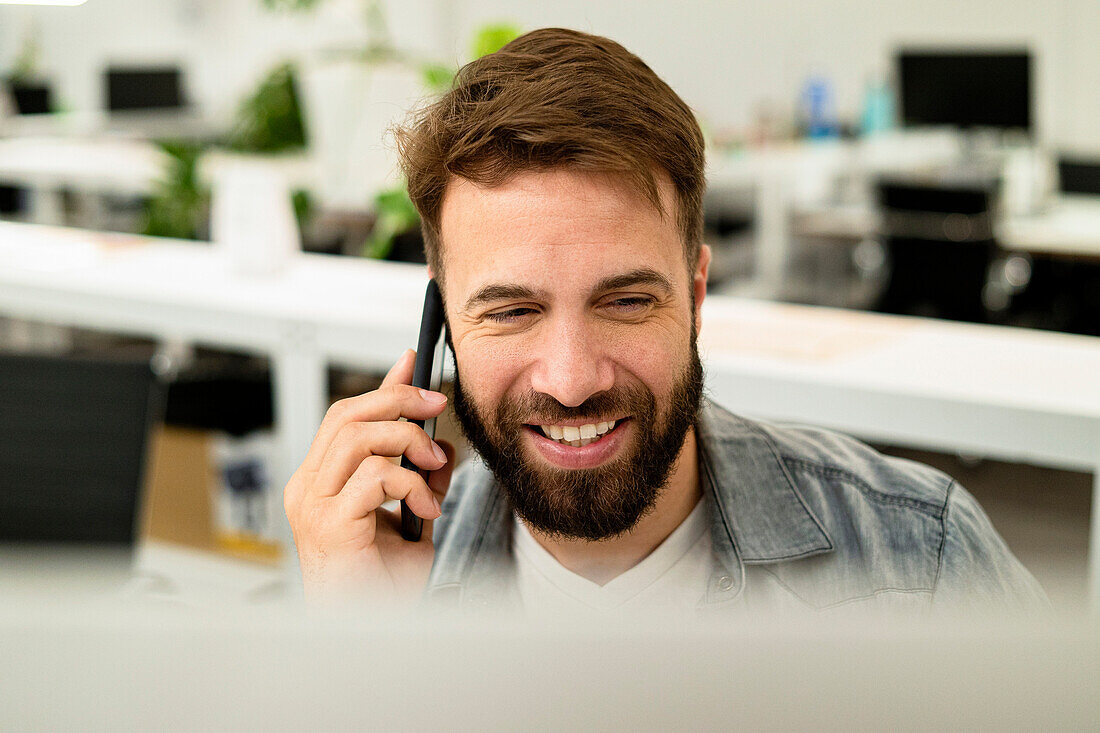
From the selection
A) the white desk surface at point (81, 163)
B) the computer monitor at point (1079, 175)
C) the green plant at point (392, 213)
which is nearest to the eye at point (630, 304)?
the green plant at point (392, 213)

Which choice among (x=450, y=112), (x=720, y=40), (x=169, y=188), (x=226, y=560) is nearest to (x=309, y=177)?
(x=169, y=188)

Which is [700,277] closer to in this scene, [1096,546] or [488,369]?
[488,369]

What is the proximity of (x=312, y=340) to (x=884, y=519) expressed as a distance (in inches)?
47.8

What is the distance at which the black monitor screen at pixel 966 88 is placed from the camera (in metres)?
4.85

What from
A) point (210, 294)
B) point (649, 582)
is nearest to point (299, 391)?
point (210, 294)

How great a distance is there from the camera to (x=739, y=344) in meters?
1.77

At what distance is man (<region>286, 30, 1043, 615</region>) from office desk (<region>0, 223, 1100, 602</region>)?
15.7 inches

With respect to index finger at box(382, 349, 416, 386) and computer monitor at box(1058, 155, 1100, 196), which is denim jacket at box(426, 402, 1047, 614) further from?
computer monitor at box(1058, 155, 1100, 196)

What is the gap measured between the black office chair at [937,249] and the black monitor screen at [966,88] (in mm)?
1031

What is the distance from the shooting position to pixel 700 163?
42.4 inches

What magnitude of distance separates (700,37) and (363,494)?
22.8ft

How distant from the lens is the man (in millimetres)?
1003

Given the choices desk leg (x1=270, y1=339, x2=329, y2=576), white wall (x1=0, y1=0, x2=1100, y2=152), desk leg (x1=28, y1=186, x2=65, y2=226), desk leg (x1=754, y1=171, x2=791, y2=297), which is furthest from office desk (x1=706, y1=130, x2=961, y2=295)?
desk leg (x1=28, y1=186, x2=65, y2=226)

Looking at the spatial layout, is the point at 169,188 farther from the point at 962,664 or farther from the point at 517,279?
the point at 962,664
